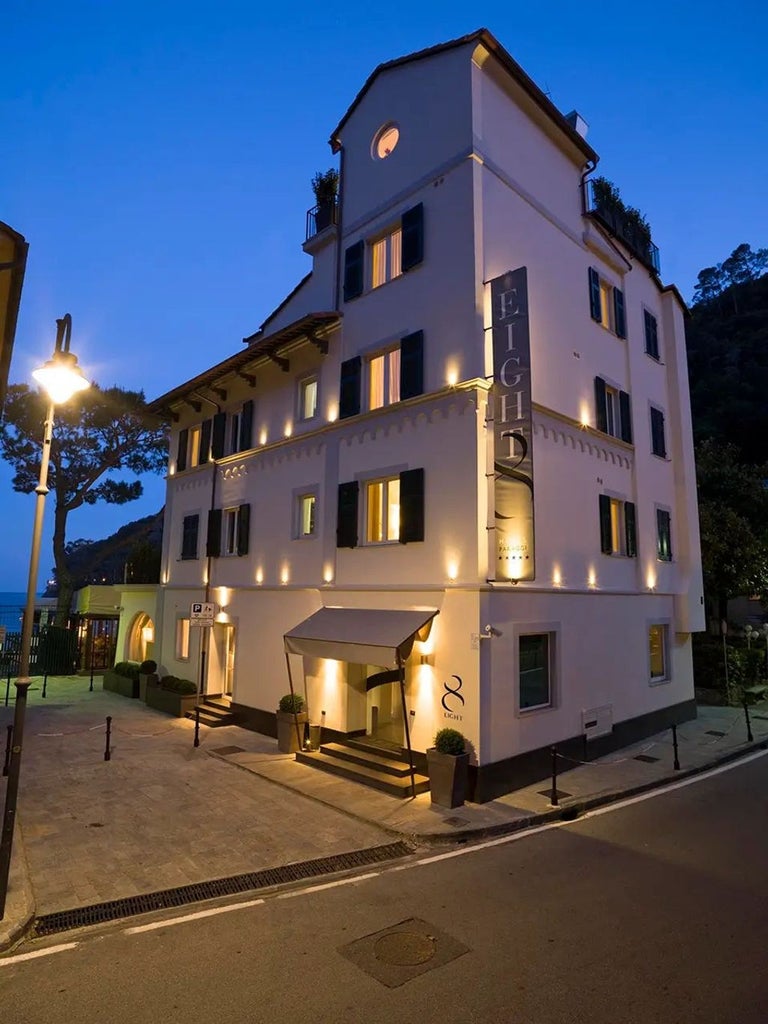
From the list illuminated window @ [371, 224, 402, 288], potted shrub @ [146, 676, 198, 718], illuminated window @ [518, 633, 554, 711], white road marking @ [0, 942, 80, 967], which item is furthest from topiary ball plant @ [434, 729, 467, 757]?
illuminated window @ [371, 224, 402, 288]

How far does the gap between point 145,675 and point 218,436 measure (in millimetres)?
9006

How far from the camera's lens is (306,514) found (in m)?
16.2

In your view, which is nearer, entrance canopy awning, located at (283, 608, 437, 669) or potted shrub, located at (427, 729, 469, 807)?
potted shrub, located at (427, 729, 469, 807)

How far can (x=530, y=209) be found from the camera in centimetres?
1403

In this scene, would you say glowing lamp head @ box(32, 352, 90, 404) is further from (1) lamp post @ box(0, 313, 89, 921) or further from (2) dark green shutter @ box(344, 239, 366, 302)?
(2) dark green shutter @ box(344, 239, 366, 302)

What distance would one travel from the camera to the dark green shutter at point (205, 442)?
67.3ft

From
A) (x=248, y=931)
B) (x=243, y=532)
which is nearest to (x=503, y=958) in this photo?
(x=248, y=931)

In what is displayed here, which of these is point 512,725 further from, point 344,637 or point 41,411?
point 41,411

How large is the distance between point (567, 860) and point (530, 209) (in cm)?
1368

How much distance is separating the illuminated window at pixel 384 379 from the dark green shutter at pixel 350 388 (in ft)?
1.00

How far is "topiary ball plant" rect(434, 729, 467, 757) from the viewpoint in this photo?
1035 centimetres

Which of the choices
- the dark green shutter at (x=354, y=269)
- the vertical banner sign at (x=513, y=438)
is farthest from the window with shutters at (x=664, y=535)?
the dark green shutter at (x=354, y=269)

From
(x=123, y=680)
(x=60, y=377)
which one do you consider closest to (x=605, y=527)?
(x=60, y=377)

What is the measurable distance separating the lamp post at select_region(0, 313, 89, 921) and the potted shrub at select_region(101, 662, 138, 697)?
1576 cm
